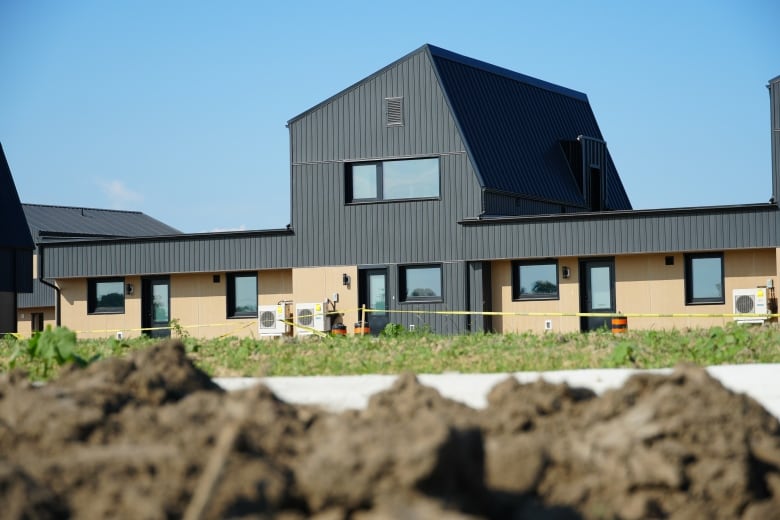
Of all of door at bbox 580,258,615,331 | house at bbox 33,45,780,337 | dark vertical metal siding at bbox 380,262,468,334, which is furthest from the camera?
dark vertical metal siding at bbox 380,262,468,334

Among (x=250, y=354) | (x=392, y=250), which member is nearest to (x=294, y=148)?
(x=392, y=250)

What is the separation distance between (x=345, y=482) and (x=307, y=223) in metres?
27.7

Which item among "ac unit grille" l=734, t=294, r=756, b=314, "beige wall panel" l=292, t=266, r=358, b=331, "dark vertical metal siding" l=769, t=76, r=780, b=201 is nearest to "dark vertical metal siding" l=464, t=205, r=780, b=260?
"dark vertical metal siding" l=769, t=76, r=780, b=201

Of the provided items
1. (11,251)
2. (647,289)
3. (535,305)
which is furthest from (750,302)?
(11,251)

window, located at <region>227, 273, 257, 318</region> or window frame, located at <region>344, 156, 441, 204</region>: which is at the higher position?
window frame, located at <region>344, 156, 441, 204</region>

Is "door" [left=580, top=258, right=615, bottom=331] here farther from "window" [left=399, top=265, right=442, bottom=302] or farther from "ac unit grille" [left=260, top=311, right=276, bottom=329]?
"ac unit grille" [left=260, top=311, right=276, bottom=329]

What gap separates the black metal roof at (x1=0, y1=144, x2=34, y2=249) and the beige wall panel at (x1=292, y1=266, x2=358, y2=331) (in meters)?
16.9

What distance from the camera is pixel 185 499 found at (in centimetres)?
565

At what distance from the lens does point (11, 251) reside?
45.2 meters

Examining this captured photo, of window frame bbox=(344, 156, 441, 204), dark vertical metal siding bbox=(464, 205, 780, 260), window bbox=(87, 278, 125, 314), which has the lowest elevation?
window bbox=(87, 278, 125, 314)

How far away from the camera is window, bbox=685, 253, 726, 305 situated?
2875cm

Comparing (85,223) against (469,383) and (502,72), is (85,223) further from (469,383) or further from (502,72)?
(469,383)

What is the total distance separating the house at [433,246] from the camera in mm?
28938

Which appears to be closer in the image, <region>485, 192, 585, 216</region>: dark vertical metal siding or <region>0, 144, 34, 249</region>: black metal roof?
<region>485, 192, 585, 216</region>: dark vertical metal siding
